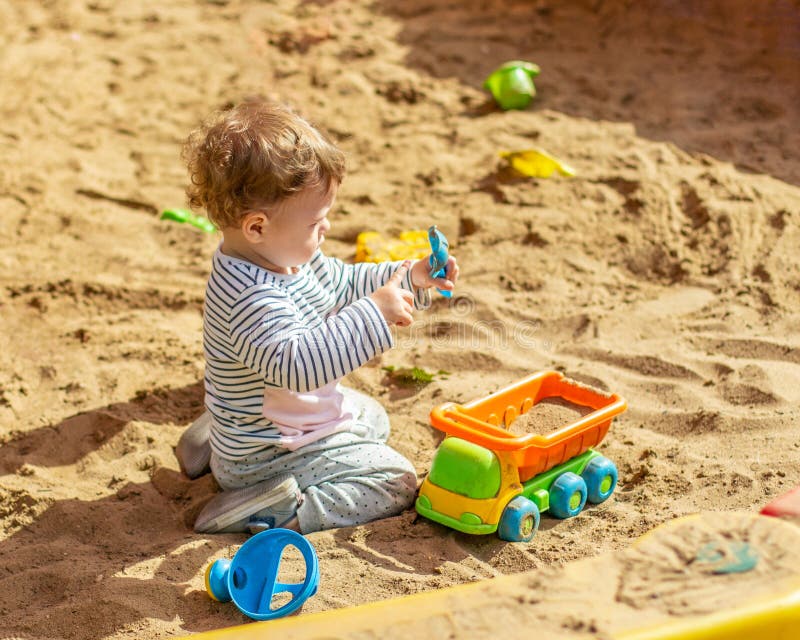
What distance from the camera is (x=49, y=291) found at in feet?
13.0

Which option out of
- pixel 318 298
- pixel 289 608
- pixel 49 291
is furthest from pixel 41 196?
pixel 289 608

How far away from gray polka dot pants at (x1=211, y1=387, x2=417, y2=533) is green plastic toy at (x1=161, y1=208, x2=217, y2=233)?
1848mm

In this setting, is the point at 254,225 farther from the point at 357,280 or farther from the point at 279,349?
the point at 357,280

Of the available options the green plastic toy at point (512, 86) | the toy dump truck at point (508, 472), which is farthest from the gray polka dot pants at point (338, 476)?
the green plastic toy at point (512, 86)

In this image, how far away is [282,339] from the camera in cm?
252

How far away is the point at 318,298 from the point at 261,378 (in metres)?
0.29

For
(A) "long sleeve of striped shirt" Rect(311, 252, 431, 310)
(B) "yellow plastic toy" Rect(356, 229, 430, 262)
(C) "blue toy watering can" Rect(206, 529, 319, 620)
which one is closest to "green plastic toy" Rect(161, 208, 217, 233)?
(B) "yellow plastic toy" Rect(356, 229, 430, 262)

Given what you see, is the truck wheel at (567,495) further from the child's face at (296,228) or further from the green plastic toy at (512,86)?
the green plastic toy at (512,86)

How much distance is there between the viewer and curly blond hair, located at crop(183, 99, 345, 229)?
2.49 meters

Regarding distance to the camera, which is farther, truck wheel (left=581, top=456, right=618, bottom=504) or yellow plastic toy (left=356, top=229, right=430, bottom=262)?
yellow plastic toy (left=356, top=229, right=430, bottom=262)

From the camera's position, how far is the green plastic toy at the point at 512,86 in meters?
5.28

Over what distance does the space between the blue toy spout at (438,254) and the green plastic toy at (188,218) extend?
181cm

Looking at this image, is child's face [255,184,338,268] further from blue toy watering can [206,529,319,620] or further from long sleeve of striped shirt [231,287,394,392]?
blue toy watering can [206,529,319,620]

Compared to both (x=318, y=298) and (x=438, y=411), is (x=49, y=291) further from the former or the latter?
(x=438, y=411)
